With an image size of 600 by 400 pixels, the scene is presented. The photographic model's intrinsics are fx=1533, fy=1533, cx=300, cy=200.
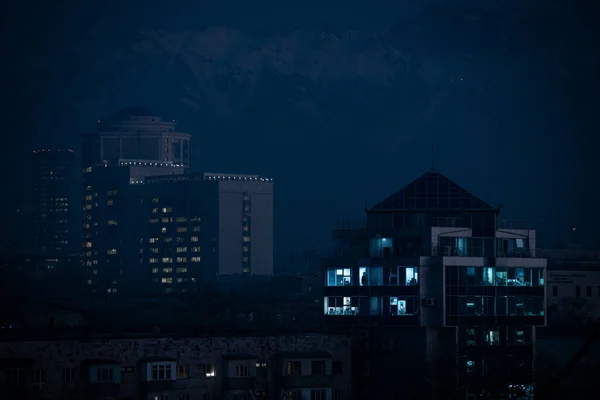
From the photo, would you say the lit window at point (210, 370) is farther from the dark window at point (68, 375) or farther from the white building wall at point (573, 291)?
the white building wall at point (573, 291)

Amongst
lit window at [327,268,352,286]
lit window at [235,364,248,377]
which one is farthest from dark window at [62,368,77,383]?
lit window at [327,268,352,286]

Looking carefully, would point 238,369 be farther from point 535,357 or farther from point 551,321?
point 551,321

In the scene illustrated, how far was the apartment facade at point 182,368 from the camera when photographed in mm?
72312

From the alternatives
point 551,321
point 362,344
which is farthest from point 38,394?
point 551,321

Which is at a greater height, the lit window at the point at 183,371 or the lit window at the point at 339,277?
the lit window at the point at 339,277

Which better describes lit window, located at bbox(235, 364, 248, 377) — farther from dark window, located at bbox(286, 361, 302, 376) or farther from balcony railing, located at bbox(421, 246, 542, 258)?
balcony railing, located at bbox(421, 246, 542, 258)

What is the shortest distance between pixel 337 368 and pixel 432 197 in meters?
15.1

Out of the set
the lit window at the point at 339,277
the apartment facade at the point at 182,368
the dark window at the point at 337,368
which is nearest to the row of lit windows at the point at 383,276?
the lit window at the point at 339,277

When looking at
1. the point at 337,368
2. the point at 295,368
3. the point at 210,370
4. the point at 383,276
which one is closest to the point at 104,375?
the point at 210,370

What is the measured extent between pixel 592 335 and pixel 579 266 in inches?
5353

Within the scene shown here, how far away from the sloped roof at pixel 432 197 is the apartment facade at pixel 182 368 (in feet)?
40.7

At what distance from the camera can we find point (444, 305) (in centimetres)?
8619

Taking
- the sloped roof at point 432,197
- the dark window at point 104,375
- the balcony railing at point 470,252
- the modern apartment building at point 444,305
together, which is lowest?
the dark window at point 104,375

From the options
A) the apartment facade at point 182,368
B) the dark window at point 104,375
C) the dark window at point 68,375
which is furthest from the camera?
the dark window at point 104,375
